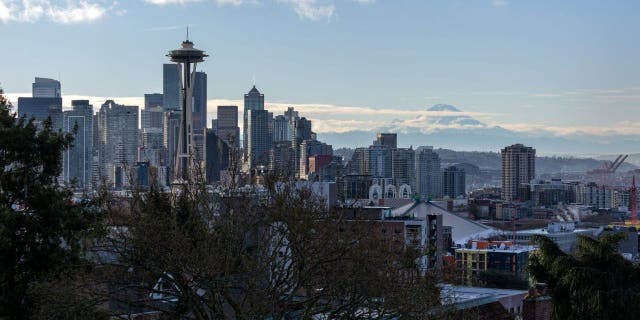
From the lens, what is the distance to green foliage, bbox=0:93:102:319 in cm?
1323

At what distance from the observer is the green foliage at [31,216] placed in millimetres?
13234

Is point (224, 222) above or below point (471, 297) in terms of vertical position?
above

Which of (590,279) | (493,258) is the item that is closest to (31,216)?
(590,279)

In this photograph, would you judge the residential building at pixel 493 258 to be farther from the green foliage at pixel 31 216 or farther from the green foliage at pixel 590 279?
the green foliage at pixel 31 216

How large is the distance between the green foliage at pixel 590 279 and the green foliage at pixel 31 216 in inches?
327

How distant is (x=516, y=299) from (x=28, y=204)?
13.8 metres

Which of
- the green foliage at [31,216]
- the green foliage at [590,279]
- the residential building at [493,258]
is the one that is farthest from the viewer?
the residential building at [493,258]

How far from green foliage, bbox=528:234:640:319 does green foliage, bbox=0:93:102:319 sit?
8.31 m

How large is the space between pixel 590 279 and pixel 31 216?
936 cm

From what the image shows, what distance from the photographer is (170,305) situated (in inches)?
571

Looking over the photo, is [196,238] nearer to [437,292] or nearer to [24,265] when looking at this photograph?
[24,265]

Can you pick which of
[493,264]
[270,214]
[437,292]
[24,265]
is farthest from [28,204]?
[493,264]

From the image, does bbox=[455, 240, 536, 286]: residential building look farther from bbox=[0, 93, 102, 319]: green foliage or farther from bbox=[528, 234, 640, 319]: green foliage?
bbox=[0, 93, 102, 319]: green foliage

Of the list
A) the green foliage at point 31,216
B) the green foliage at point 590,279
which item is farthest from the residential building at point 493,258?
the green foliage at point 31,216
